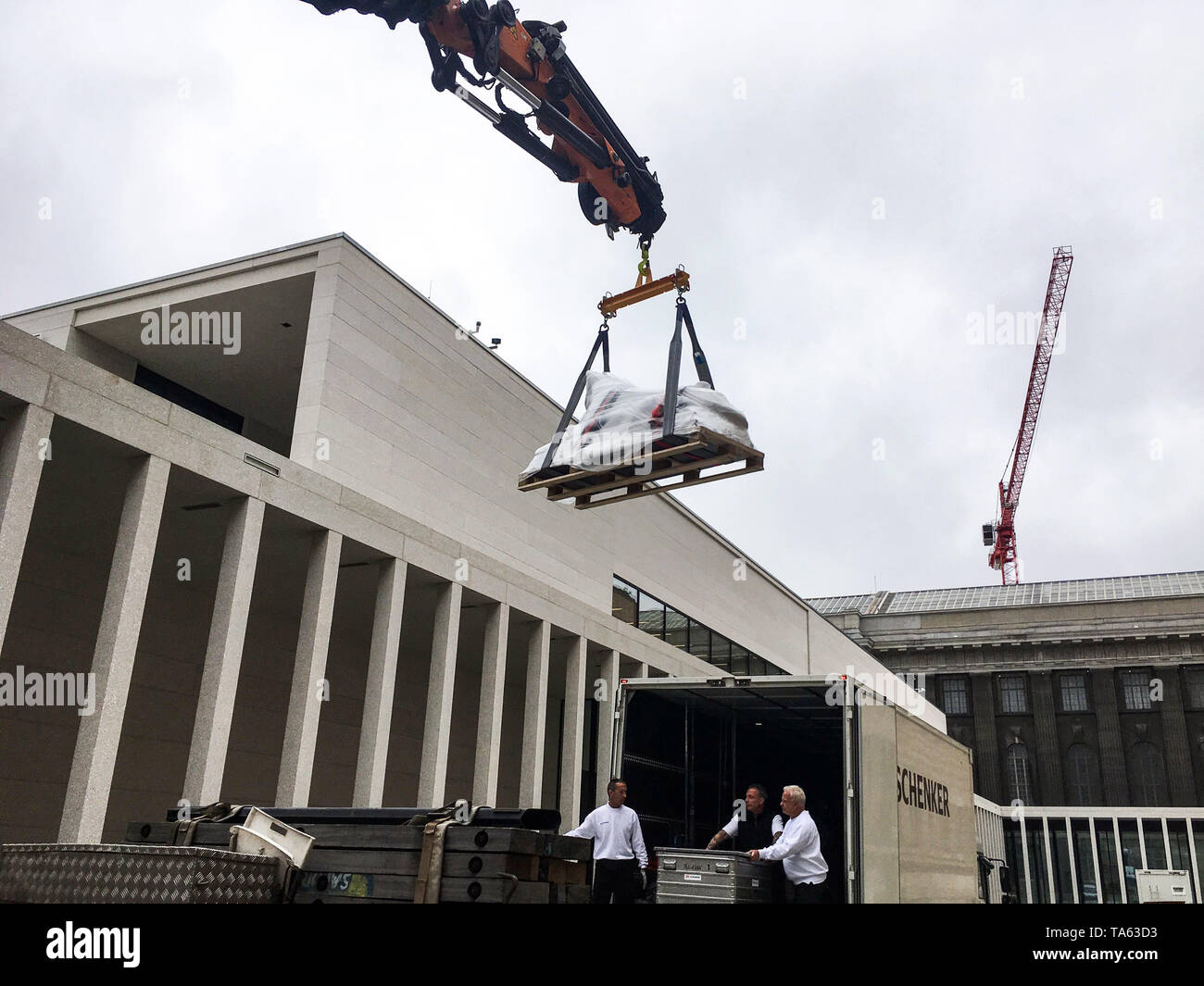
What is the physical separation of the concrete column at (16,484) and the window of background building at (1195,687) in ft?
208

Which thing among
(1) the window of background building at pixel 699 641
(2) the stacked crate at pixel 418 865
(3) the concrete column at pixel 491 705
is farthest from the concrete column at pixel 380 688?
(1) the window of background building at pixel 699 641

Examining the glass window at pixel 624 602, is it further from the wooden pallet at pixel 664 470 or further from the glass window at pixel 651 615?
the wooden pallet at pixel 664 470

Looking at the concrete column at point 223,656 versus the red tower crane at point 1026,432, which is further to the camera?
the red tower crane at point 1026,432

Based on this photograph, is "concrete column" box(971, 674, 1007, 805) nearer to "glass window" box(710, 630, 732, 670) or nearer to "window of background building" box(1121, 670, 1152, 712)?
"window of background building" box(1121, 670, 1152, 712)

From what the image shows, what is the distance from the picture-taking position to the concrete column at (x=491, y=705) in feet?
62.1

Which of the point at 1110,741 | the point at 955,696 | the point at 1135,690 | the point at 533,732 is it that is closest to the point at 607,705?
the point at 533,732

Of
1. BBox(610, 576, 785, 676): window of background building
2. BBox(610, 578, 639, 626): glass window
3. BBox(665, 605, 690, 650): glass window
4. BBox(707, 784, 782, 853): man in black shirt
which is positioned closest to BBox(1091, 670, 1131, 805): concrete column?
BBox(610, 576, 785, 676): window of background building

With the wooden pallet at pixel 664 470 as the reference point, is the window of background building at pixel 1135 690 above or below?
above

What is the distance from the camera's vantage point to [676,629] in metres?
30.1

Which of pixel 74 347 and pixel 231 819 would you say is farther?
pixel 74 347
